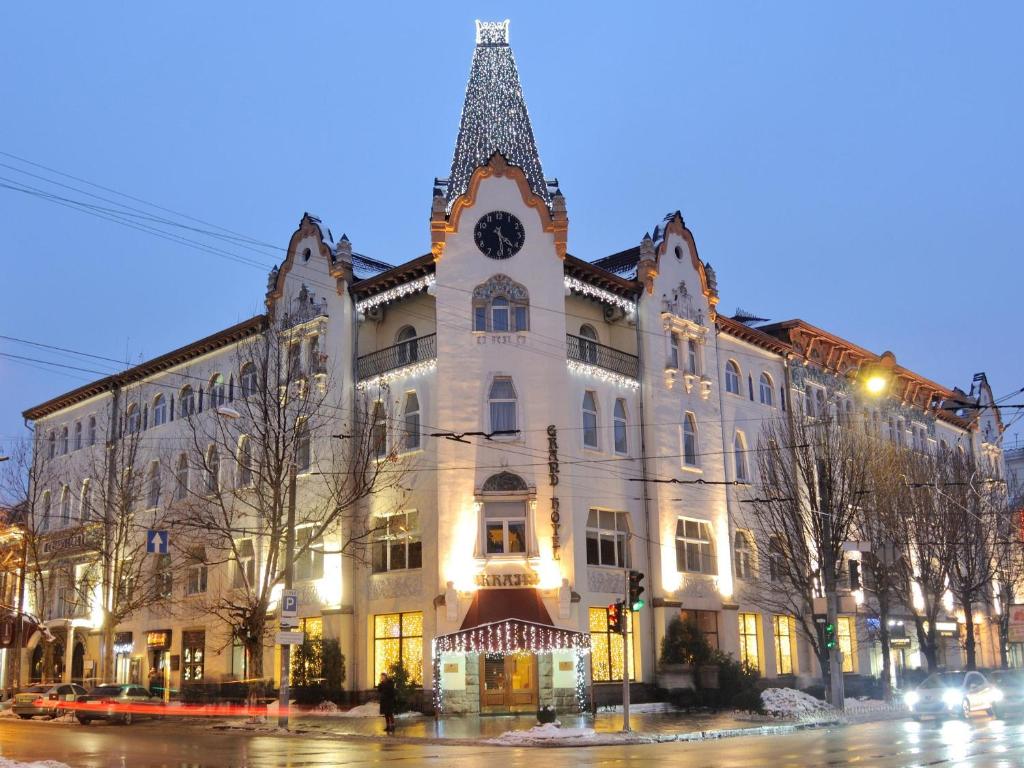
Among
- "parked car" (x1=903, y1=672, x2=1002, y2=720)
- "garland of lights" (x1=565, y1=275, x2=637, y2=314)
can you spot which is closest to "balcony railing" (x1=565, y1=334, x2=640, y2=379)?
"garland of lights" (x1=565, y1=275, x2=637, y2=314)

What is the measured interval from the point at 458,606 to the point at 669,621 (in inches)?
320

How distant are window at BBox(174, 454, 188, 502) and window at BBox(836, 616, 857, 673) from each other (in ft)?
95.5

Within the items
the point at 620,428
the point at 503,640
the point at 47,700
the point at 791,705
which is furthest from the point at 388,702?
the point at 47,700

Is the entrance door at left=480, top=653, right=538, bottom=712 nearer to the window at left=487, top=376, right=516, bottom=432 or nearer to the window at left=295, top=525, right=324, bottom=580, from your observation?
the window at left=487, top=376, right=516, bottom=432

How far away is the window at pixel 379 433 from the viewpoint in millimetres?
40156

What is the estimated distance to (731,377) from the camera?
4700 centimetres

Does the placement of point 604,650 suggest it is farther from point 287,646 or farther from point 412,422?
point 287,646

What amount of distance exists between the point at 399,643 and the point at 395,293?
12.3m

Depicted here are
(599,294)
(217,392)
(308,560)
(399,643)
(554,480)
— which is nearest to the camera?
(554,480)

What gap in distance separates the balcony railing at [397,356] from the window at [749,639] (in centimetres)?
1634

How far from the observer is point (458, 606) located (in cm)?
3634

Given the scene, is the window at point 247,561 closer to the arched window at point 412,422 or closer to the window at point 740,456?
the arched window at point 412,422

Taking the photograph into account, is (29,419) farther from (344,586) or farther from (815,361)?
(815,361)

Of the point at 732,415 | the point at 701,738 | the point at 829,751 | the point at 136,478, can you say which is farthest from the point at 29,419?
the point at 829,751
